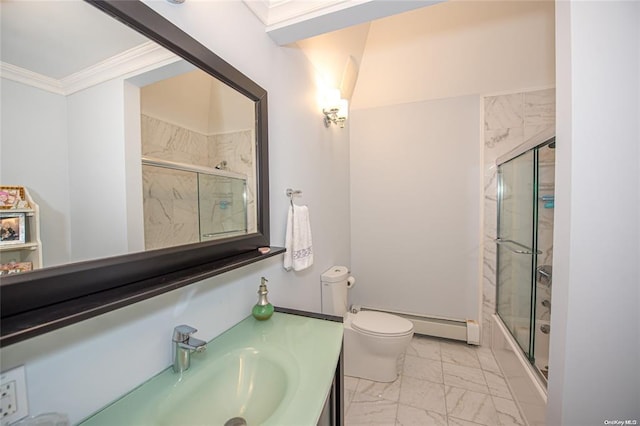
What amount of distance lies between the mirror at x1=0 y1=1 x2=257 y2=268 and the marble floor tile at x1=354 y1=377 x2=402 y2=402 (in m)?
1.68

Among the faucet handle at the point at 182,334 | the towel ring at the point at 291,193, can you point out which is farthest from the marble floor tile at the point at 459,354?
the faucet handle at the point at 182,334

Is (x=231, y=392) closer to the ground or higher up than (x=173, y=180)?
closer to the ground

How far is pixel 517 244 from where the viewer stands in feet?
6.82

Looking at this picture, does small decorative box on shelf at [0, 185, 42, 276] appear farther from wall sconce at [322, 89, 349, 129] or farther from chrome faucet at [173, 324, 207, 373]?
wall sconce at [322, 89, 349, 129]

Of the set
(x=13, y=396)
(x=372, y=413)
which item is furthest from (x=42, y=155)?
(x=372, y=413)

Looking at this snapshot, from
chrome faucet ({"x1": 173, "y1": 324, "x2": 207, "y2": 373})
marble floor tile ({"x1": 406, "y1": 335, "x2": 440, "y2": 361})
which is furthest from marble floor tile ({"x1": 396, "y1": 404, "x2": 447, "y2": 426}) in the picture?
chrome faucet ({"x1": 173, "y1": 324, "x2": 207, "y2": 373})

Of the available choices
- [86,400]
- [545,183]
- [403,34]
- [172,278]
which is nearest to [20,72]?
[172,278]

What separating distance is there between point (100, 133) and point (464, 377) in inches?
104

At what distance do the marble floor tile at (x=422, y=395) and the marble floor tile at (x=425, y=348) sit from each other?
35cm

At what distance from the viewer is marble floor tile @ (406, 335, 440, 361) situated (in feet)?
7.36

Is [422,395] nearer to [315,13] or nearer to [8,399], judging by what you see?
[8,399]

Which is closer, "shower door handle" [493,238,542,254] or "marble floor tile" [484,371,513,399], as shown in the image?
"marble floor tile" [484,371,513,399]

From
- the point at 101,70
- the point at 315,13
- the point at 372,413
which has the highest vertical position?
the point at 315,13

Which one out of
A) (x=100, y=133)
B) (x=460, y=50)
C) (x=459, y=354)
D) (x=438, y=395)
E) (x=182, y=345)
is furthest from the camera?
(x=459, y=354)
